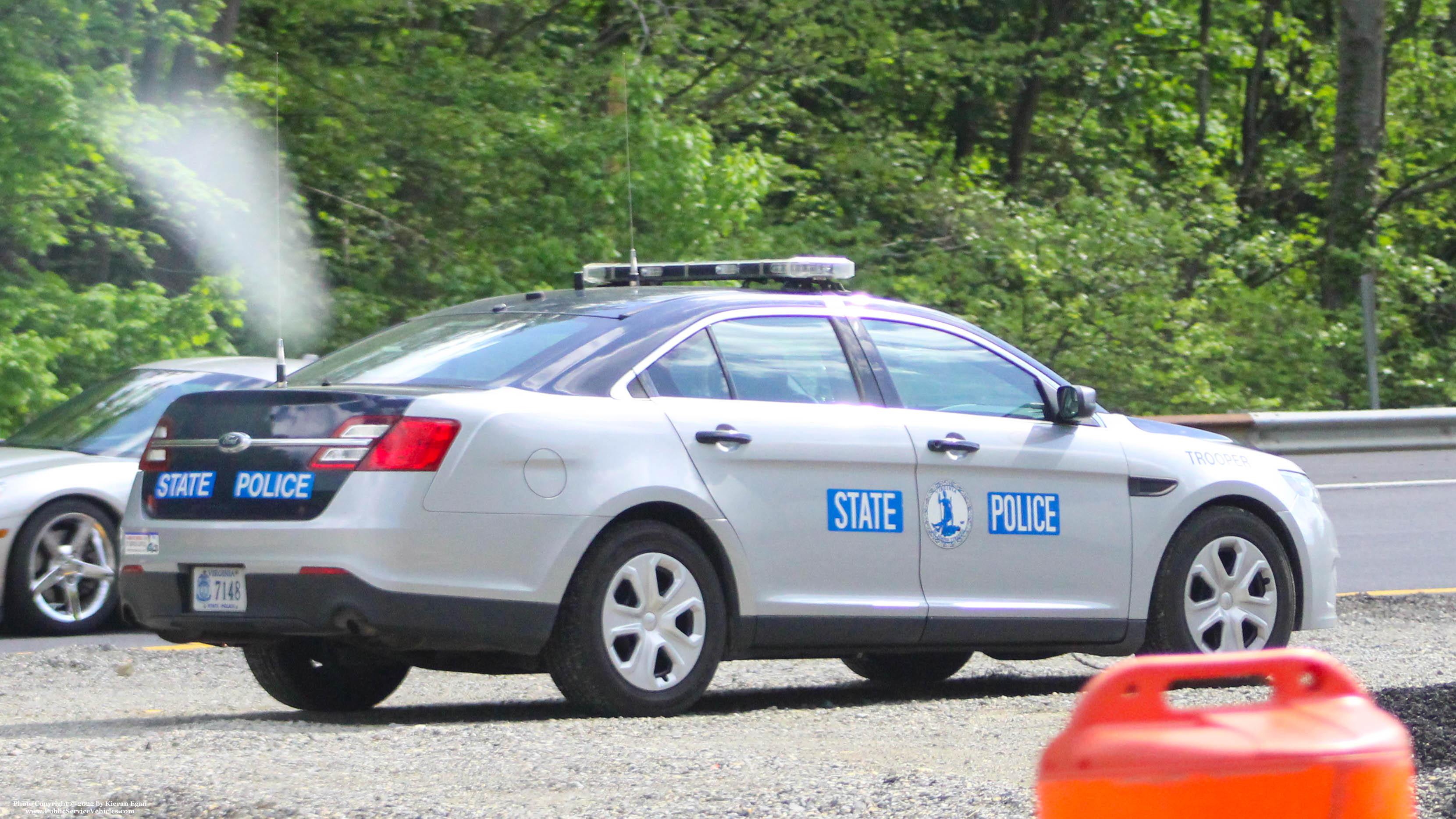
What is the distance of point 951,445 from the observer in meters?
6.82

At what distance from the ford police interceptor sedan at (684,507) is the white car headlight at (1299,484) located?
0.05 feet

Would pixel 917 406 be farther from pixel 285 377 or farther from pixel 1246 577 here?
pixel 285 377

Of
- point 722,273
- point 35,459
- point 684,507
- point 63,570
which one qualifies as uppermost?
point 722,273

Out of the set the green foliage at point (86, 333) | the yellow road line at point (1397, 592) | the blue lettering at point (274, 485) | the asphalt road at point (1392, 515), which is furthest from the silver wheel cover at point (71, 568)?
the asphalt road at point (1392, 515)

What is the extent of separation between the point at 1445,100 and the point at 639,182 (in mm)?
13045

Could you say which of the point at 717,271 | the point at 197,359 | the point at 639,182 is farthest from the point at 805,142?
the point at 717,271

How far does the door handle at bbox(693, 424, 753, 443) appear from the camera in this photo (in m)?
6.25

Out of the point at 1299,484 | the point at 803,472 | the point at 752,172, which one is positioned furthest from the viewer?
the point at 752,172

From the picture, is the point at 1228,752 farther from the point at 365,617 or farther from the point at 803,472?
the point at 803,472

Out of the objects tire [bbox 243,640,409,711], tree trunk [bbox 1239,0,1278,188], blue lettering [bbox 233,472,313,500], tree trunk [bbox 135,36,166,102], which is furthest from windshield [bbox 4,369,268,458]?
tree trunk [bbox 1239,0,1278,188]

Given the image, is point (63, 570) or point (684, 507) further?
point (63, 570)

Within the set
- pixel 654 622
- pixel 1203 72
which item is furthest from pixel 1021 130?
pixel 654 622

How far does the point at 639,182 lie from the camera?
16.8 metres
